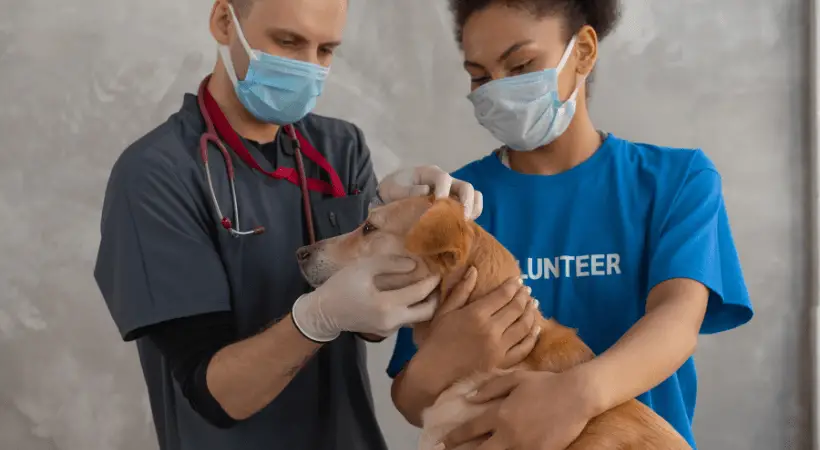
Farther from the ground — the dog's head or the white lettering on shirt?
the dog's head

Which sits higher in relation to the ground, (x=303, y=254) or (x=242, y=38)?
(x=242, y=38)

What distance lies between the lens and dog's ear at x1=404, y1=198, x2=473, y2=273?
1.21m

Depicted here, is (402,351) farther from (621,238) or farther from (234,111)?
(234,111)

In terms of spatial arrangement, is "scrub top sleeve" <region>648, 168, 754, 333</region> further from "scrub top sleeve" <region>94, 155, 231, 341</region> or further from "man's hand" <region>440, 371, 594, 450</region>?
"scrub top sleeve" <region>94, 155, 231, 341</region>

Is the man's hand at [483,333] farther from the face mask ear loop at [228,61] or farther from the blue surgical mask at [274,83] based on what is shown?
the face mask ear loop at [228,61]

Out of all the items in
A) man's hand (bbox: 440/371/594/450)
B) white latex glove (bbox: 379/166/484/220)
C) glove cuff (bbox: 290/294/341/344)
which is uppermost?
white latex glove (bbox: 379/166/484/220)

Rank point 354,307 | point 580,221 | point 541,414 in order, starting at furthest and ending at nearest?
point 580,221, point 354,307, point 541,414

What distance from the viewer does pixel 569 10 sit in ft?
4.65

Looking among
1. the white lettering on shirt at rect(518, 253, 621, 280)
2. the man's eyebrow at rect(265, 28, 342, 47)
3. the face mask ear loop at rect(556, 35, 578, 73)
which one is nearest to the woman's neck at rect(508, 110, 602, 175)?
the face mask ear loop at rect(556, 35, 578, 73)

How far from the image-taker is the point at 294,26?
135 centimetres

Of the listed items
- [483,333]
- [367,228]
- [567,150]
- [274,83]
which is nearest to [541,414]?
[483,333]

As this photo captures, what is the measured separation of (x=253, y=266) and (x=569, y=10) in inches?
35.4

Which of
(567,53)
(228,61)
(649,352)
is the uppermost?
(228,61)

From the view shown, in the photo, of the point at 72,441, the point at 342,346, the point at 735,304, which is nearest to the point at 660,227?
the point at 735,304
